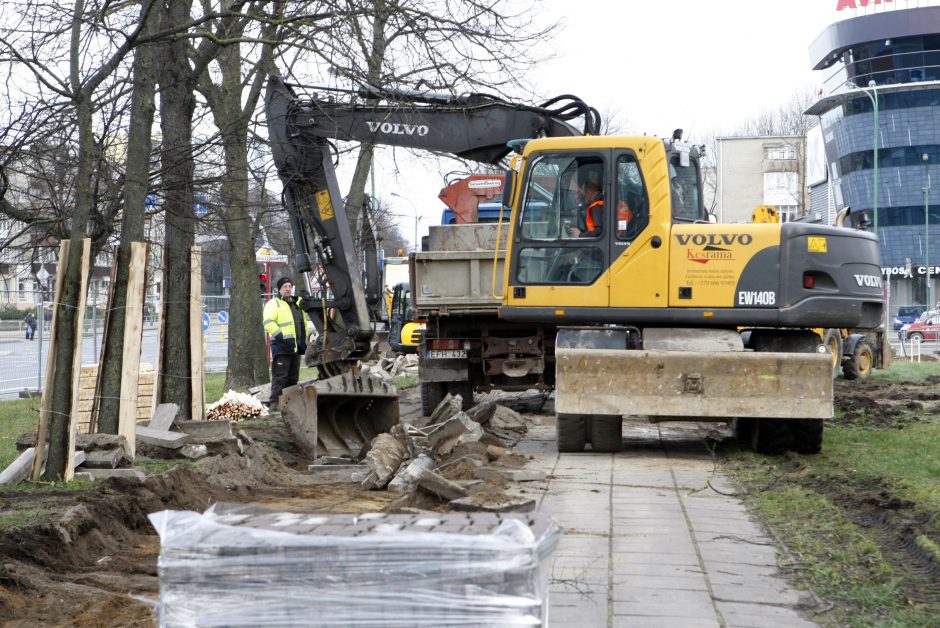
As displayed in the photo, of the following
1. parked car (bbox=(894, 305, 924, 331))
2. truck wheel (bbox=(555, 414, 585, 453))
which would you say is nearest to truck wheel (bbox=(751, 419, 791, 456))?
truck wheel (bbox=(555, 414, 585, 453))

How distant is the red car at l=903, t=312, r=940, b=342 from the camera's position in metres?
45.1

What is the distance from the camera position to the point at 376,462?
29.9ft

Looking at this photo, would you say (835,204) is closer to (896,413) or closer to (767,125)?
(767,125)

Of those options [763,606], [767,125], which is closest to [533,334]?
[763,606]

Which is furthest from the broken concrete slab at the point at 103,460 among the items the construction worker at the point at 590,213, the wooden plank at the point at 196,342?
the construction worker at the point at 590,213

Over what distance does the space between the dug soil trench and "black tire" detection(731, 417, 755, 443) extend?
2.90 m

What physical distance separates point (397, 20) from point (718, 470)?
5182 millimetres

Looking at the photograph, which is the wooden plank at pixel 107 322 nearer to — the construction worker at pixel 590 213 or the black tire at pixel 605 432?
the construction worker at pixel 590 213

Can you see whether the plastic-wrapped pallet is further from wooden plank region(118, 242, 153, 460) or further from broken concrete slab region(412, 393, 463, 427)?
broken concrete slab region(412, 393, 463, 427)

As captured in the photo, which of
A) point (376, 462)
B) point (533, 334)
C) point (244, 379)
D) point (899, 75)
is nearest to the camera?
point (376, 462)

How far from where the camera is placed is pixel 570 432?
11.1m

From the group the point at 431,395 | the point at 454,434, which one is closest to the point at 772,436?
the point at 454,434

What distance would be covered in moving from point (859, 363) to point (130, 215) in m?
17.6

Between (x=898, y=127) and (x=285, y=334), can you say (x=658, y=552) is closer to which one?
(x=285, y=334)
